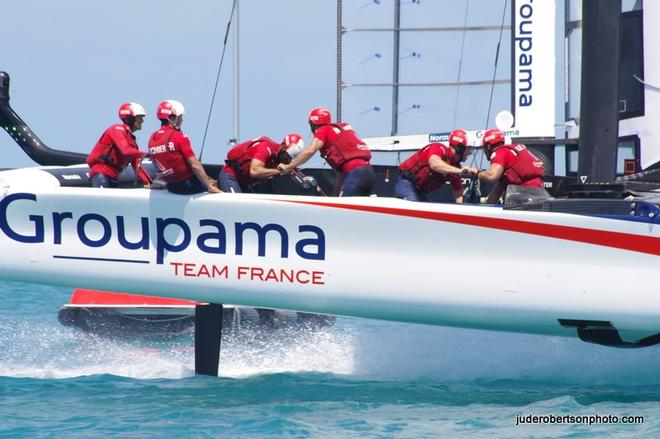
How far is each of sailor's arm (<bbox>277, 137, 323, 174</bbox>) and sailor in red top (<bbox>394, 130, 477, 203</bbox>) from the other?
2.73 ft

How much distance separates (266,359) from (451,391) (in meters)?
1.67

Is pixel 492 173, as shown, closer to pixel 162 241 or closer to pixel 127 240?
pixel 162 241

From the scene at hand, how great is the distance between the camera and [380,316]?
6965 millimetres

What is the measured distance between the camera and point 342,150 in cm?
789

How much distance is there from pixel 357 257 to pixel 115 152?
2409mm

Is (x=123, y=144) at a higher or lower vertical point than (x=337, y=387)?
higher

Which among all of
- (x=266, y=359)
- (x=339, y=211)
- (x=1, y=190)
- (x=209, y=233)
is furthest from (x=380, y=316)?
(x=1, y=190)

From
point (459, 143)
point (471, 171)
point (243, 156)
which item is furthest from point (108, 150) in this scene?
point (471, 171)

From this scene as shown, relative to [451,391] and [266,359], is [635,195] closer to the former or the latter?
[451,391]

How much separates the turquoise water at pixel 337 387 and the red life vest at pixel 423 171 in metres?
1.27

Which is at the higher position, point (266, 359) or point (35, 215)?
point (35, 215)

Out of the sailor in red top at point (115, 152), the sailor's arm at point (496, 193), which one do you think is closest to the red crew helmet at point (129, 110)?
the sailor in red top at point (115, 152)

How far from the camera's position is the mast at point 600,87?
23.1ft

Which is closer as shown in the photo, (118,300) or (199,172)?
(199,172)
